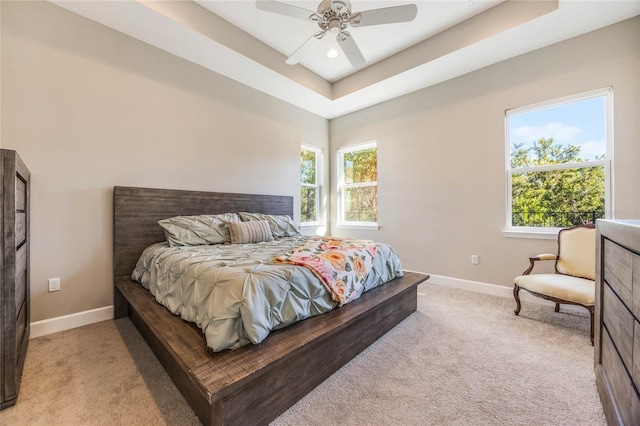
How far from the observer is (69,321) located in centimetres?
235

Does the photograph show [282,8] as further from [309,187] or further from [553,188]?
[553,188]

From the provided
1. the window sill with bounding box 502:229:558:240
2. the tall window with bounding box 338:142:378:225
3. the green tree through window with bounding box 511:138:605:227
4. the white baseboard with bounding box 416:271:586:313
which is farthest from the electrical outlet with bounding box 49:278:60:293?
the green tree through window with bounding box 511:138:605:227

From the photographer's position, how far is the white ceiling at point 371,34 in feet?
7.92

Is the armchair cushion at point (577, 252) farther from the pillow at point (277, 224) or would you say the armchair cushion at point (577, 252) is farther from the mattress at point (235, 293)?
the pillow at point (277, 224)

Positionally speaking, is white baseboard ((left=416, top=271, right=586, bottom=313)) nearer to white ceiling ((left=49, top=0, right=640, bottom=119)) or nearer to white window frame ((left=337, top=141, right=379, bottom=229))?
white window frame ((left=337, top=141, right=379, bottom=229))

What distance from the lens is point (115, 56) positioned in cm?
261

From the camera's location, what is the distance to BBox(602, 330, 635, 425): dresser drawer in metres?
1.00

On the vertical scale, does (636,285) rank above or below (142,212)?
below

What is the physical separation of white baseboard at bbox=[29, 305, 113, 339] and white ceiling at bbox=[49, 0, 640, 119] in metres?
2.76

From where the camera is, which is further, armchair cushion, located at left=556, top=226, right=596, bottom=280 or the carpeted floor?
armchair cushion, located at left=556, top=226, right=596, bottom=280

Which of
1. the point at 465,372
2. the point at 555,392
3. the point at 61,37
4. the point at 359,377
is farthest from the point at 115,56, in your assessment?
the point at 555,392

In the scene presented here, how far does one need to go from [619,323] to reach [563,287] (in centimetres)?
123

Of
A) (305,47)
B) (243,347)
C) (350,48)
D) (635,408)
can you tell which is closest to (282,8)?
(305,47)

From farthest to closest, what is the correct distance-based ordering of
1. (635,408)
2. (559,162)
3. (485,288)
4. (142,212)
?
(485,288) → (559,162) → (142,212) → (635,408)
